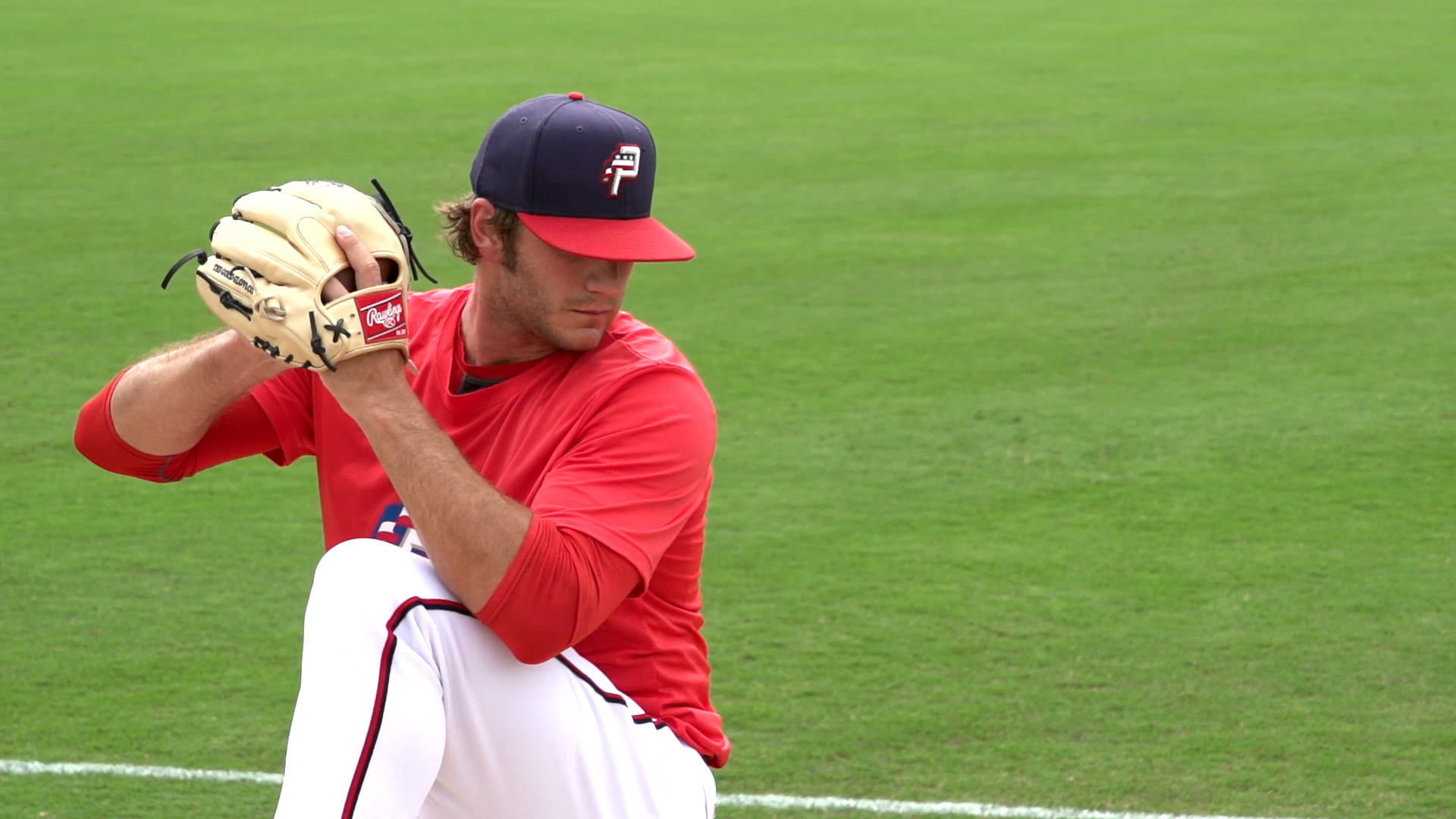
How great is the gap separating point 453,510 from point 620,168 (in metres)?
0.68

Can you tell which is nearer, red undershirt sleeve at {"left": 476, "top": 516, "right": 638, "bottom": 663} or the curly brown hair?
red undershirt sleeve at {"left": 476, "top": 516, "right": 638, "bottom": 663}

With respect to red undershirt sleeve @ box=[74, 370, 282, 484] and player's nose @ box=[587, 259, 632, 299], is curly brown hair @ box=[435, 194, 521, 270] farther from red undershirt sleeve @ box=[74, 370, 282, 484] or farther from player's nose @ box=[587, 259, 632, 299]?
red undershirt sleeve @ box=[74, 370, 282, 484]

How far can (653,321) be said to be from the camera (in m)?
8.01

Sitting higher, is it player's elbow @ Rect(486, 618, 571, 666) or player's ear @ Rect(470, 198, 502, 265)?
player's ear @ Rect(470, 198, 502, 265)

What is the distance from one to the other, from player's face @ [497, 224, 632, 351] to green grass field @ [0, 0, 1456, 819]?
1.39 meters

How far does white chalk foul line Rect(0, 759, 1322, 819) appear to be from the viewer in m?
3.68

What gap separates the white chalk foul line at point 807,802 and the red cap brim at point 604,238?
58.0 inches

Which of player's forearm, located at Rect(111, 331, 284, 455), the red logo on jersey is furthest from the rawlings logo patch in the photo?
player's forearm, located at Rect(111, 331, 284, 455)

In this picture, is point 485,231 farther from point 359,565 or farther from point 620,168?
point 359,565

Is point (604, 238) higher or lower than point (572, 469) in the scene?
higher

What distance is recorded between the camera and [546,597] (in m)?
2.47

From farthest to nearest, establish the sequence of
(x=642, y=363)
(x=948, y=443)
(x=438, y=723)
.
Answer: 1. (x=948, y=443)
2. (x=642, y=363)
3. (x=438, y=723)

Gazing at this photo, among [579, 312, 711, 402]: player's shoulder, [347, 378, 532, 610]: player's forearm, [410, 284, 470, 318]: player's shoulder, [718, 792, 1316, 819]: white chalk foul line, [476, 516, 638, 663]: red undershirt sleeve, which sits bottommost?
[718, 792, 1316, 819]: white chalk foul line

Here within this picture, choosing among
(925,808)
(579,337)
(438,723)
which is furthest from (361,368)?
(925,808)
